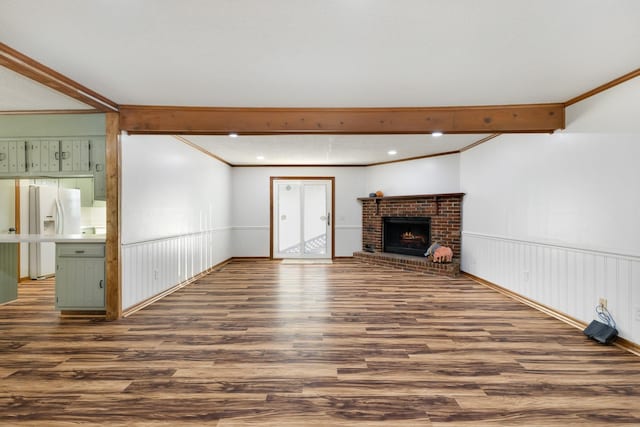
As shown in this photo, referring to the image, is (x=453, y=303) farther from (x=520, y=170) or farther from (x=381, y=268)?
(x=381, y=268)

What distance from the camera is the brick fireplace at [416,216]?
5.99 m

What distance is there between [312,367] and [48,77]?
3236mm

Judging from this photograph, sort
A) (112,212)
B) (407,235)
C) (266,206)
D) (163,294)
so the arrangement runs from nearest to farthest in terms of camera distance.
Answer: (112,212)
(163,294)
(407,235)
(266,206)

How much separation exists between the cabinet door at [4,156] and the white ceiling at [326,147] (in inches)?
82.1

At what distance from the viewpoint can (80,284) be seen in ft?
11.7

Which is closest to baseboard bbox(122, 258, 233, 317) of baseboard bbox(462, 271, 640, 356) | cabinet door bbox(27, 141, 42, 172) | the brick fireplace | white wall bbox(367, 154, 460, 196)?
cabinet door bbox(27, 141, 42, 172)

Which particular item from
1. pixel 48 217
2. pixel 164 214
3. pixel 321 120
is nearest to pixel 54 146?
pixel 164 214

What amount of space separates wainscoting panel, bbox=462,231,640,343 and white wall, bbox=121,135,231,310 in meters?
5.00

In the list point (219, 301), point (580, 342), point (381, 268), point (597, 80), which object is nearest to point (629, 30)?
point (597, 80)

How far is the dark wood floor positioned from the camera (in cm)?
190

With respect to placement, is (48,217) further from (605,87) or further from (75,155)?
(605,87)

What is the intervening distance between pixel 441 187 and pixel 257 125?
420cm

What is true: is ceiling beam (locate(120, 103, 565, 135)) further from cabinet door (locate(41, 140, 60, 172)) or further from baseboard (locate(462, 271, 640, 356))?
baseboard (locate(462, 271, 640, 356))

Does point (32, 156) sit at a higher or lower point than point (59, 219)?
higher
